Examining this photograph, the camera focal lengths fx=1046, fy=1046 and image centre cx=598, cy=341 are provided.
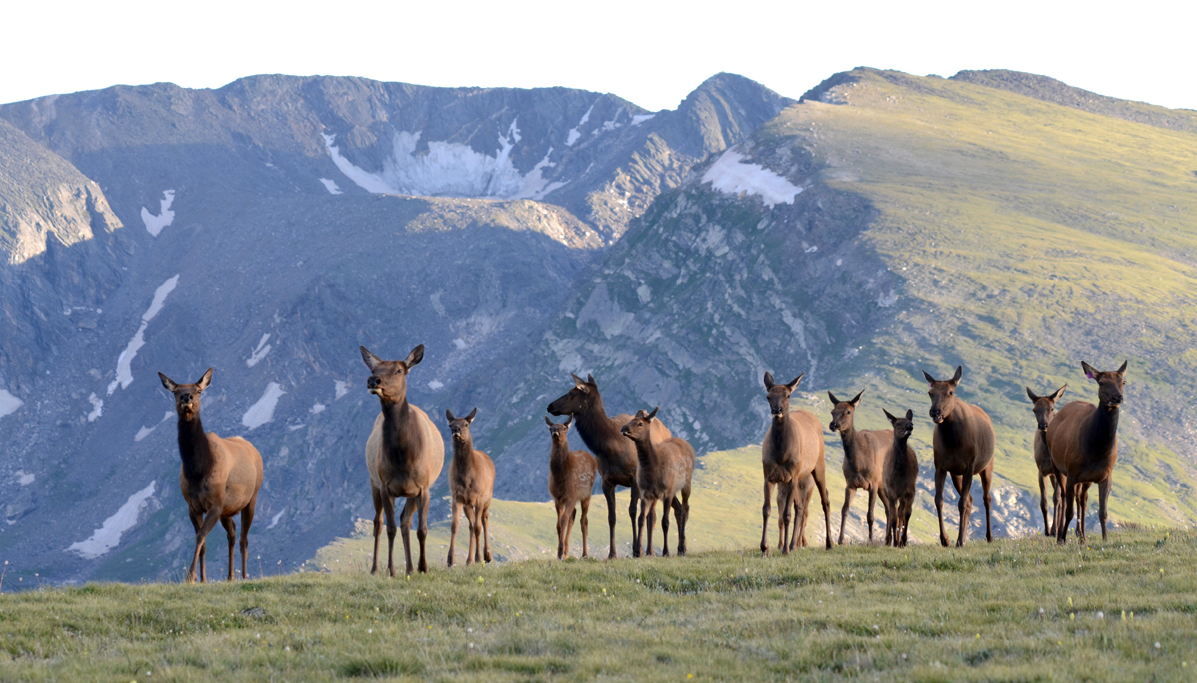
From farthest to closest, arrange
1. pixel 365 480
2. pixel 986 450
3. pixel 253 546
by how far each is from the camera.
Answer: pixel 365 480, pixel 253 546, pixel 986 450

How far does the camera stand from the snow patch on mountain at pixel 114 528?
596 feet

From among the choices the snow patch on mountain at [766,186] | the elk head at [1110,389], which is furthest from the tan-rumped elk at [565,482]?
the snow patch on mountain at [766,186]

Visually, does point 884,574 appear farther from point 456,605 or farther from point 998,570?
point 456,605

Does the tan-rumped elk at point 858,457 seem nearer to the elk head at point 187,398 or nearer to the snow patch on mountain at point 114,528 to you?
the elk head at point 187,398

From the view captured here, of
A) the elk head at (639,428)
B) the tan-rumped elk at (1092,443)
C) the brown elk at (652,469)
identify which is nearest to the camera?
the tan-rumped elk at (1092,443)

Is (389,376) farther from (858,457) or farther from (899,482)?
(858,457)

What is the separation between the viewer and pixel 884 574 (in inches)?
690

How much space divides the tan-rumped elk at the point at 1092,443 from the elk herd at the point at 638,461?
0.03 meters

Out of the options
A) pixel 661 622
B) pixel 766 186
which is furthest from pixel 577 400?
pixel 766 186

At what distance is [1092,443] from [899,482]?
4.33 m

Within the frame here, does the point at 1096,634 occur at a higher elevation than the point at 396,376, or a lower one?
lower

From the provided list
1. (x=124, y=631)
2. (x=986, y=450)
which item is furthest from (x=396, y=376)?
(x=986, y=450)

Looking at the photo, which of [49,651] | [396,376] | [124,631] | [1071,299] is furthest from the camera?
[1071,299]

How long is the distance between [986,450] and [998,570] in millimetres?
6428
